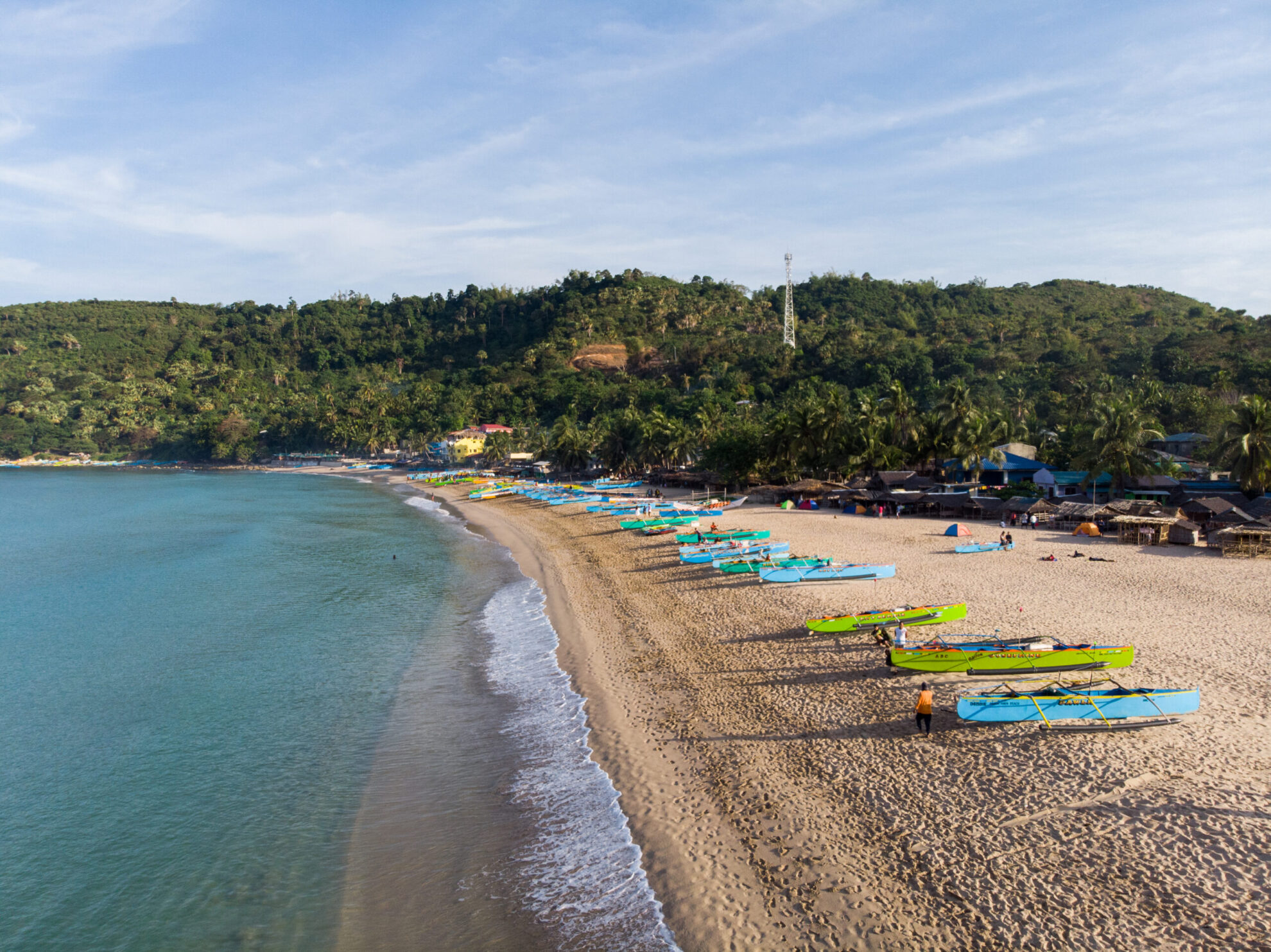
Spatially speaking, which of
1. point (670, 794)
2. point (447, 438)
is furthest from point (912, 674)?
point (447, 438)

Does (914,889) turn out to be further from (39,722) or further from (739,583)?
(39,722)

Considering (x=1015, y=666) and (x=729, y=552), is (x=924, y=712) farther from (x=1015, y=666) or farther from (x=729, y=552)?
(x=729, y=552)

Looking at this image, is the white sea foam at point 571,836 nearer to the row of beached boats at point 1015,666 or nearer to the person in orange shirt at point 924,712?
the person in orange shirt at point 924,712

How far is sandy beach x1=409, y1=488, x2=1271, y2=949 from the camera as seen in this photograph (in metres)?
7.57

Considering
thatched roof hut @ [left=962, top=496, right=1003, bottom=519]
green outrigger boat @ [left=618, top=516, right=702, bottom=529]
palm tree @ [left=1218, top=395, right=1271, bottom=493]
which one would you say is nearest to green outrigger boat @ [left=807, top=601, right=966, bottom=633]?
green outrigger boat @ [left=618, top=516, right=702, bottom=529]

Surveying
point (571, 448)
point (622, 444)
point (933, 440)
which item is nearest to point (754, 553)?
point (933, 440)

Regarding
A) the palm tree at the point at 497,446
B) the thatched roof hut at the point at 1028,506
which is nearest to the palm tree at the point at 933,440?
the thatched roof hut at the point at 1028,506

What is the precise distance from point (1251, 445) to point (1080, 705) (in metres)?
27.5

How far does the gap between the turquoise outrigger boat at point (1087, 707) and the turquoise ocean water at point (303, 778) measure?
606 centimetres

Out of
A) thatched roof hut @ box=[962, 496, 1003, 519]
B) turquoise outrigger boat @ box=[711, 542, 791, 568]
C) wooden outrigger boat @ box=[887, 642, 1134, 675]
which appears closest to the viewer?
wooden outrigger boat @ box=[887, 642, 1134, 675]

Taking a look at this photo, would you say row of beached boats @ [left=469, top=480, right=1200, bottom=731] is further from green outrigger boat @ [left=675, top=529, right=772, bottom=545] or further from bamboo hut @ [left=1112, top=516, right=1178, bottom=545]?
bamboo hut @ [left=1112, top=516, right=1178, bottom=545]

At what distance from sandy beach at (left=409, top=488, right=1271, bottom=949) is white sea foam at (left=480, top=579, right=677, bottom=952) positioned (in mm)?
315

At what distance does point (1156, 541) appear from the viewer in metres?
26.4

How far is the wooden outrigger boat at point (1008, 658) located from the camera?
43.3 feet
